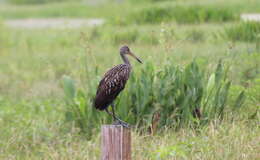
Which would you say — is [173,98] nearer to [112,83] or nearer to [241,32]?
[112,83]

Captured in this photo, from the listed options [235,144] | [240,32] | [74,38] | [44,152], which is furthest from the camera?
[74,38]

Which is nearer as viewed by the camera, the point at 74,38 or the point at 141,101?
the point at 141,101

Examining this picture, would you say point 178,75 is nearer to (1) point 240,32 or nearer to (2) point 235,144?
(2) point 235,144

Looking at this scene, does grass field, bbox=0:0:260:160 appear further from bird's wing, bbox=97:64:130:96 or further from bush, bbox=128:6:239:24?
bush, bbox=128:6:239:24

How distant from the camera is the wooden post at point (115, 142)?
506 cm

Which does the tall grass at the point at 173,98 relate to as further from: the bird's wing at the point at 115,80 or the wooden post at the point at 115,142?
the wooden post at the point at 115,142

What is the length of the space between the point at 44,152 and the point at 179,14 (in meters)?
8.11

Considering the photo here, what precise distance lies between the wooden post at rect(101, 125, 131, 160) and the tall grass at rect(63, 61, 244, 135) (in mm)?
2026

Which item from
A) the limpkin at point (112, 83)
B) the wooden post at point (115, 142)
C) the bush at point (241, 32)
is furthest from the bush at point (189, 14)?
the wooden post at point (115, 142)

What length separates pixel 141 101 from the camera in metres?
7.34

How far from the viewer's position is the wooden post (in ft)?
16.6

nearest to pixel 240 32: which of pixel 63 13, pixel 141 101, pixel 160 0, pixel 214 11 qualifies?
pixel 214 11

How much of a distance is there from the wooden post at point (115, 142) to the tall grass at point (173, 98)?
2026mm

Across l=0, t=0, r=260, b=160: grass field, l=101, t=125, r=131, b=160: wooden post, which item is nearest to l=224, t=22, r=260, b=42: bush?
l=0, t=0, r=260, b=160: grass field
